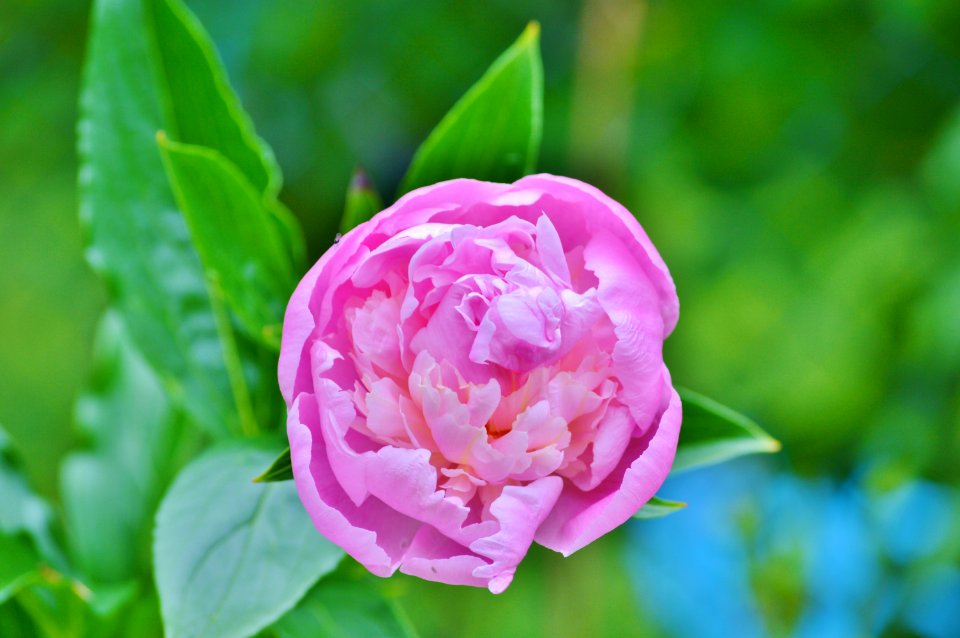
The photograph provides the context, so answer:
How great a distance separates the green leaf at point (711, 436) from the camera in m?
0.49

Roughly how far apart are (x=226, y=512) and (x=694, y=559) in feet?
2.68

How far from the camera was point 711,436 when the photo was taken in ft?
1.62

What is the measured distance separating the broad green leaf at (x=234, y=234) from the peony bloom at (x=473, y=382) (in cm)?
10

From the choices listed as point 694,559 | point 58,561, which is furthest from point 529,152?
point 694,559

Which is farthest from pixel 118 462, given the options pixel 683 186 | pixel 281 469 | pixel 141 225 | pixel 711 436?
pixel 683 186

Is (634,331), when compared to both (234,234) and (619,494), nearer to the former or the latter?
(619,494)

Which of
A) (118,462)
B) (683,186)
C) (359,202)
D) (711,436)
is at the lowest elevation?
(683,186)

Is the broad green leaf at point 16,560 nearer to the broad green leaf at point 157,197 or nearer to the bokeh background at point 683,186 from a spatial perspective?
the broad green leaf at point 157,197

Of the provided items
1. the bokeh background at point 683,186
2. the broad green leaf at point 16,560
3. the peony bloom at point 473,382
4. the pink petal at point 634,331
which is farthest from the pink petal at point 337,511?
the bokeh background at point 683,186

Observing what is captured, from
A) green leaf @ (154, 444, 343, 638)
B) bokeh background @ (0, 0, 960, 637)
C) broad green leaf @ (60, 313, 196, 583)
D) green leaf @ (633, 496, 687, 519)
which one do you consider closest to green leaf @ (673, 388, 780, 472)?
green leaf @ (633, 496, 687, 519)

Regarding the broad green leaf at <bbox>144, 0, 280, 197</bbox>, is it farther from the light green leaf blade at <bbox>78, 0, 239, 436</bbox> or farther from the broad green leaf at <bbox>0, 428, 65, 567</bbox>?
the broad green leaf at <bbox>0, 428, 65, 567</bbox>

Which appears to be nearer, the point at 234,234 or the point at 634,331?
the point at 634,331

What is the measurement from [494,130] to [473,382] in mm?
153

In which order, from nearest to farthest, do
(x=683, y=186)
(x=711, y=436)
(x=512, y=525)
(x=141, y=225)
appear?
(x=512, y=525) < (x=711, y=436) < (x=141, y=225) < (x=683, y=186)
